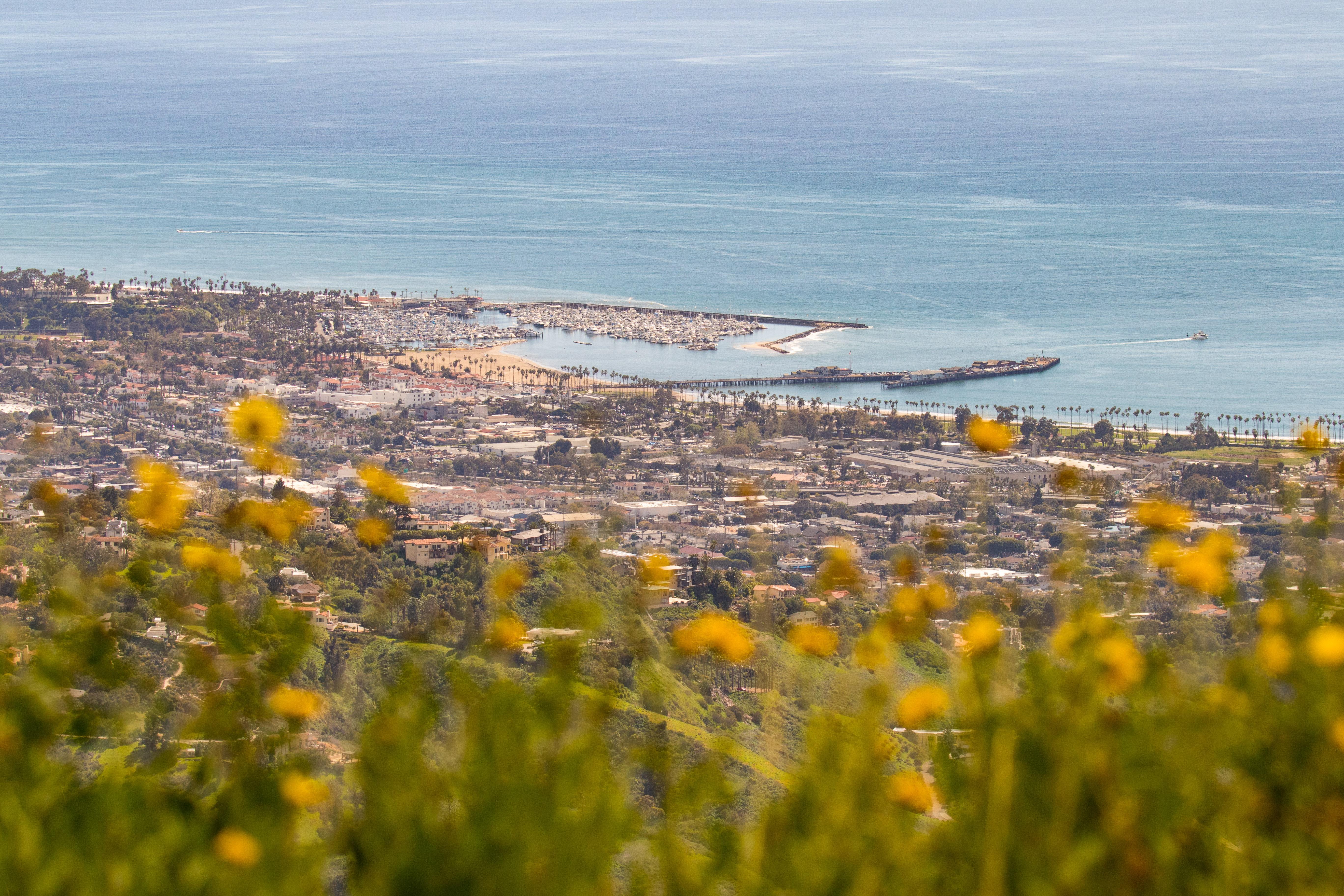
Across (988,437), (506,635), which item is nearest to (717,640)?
(506,635)

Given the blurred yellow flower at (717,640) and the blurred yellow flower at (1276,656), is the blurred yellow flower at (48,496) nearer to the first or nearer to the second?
the blurred yellow flower at (717,640)

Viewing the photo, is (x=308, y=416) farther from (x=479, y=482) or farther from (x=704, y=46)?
(x=704, y=46)

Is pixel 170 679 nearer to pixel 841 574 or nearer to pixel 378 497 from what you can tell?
pixel 378 497

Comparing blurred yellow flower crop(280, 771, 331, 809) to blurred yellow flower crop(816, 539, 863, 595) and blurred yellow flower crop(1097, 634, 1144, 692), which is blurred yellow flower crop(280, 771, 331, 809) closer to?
blurred yellow flower crop(816, 539, 863, 595)

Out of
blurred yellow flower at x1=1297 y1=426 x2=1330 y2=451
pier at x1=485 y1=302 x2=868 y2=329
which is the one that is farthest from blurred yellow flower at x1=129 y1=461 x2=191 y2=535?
pier at x1=485 y1=302 x2=868 y2=329

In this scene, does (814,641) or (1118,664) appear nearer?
(1118,664)

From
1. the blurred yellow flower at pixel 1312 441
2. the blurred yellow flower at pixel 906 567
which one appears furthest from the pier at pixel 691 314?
the blurred yellow flower at pixel 906 567

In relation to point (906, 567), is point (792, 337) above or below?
above
